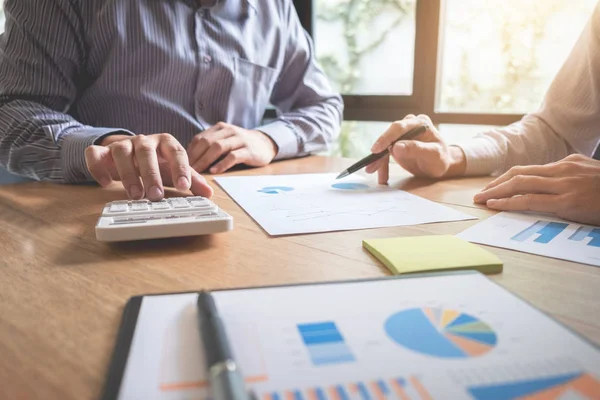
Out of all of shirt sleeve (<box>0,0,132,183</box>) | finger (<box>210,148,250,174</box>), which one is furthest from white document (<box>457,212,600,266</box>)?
shirt sleeve (<box>0,0,132,183</box>)

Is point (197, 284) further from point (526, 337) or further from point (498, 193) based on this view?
point (498, 193)

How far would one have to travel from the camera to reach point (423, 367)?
0.79 feet

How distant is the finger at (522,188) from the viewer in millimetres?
587

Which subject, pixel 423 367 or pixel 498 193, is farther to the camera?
pixel 498 193

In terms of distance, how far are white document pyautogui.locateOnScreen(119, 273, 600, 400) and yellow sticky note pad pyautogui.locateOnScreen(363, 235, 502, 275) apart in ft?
0.14

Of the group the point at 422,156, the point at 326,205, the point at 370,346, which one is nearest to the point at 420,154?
the point at 422,156

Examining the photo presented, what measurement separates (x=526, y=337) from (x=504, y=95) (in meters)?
1.63

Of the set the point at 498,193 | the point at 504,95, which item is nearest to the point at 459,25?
the point at 504,95

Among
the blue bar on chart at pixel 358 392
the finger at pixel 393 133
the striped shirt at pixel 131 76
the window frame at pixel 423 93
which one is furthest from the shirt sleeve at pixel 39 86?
the window frame at pixel 423 93

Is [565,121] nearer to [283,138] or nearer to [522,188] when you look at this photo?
[522,188]

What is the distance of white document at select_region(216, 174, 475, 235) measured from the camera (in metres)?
0.53

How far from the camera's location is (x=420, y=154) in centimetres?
78

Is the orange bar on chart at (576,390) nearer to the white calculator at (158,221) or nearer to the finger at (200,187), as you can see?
the white calculator at (158,221)

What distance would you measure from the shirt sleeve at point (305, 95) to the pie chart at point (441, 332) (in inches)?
33.3
